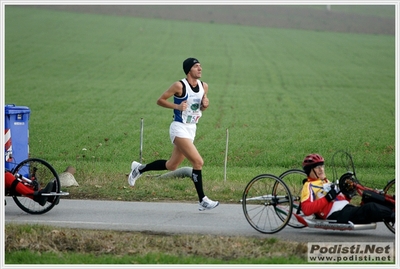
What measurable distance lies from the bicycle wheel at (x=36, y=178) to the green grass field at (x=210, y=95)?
1027 millimetres

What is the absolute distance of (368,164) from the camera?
18.5 metres

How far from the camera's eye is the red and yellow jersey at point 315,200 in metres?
8.59

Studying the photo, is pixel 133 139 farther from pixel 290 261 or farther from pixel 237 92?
pixel 237 92

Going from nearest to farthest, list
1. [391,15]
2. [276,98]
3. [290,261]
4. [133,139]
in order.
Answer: [290,261] → [133,139] → [276,98] → [391,15]

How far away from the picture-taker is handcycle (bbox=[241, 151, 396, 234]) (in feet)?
27.5

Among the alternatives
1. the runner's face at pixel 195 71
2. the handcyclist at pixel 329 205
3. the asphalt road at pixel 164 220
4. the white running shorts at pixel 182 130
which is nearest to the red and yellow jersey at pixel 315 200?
the handcyclist at pixel 329 205

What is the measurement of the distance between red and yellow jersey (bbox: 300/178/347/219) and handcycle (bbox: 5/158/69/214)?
3.13 m

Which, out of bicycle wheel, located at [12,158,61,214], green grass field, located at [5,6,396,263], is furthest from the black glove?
bicycle wheel, located at [12,158,61,214]

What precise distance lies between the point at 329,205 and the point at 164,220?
2.18 m

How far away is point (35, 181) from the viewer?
10.1 meters

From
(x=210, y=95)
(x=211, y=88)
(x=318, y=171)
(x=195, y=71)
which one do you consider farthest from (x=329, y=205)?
(x=211, y=88)

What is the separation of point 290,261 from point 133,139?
596 inches

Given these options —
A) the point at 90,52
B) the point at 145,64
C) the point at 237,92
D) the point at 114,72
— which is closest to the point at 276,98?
the point at 237,92

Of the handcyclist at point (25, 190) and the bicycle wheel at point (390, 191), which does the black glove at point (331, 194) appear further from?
the handcyclist at point (25, 190)
